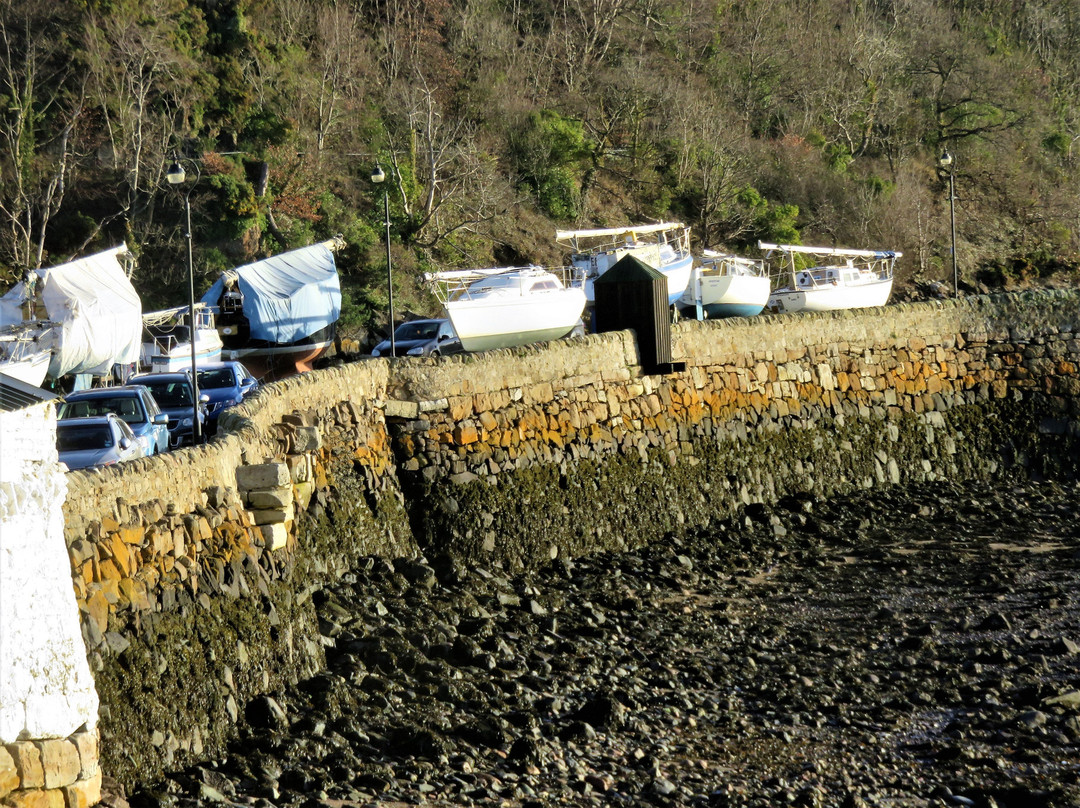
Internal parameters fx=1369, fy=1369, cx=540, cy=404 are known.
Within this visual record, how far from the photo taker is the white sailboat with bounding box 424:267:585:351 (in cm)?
2309

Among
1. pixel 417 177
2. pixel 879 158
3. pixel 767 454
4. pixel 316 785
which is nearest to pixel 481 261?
pixel 417 177

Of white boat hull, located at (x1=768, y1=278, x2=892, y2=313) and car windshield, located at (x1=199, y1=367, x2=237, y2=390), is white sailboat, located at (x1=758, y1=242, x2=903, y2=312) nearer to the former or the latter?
white boat hull, located at (x1=768, y1=278, x2=892, y2=313)

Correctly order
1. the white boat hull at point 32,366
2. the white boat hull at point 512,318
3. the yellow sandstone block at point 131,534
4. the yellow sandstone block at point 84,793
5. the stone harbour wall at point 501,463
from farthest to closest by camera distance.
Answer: the white boat hull at point 512,318
the white boat hull at point 32,366
the stone harbour wall at point 501,463
the yellow sandstone block at point 131,534
the yellow sandstone block at point 84,793

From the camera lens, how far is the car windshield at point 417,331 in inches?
1144

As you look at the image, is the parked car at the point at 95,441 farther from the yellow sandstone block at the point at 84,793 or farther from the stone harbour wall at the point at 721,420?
the yellow sandstone block at the point at 84,793

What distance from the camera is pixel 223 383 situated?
22906 millimetres

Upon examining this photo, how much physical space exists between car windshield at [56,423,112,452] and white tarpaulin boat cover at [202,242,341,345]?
44.5ft

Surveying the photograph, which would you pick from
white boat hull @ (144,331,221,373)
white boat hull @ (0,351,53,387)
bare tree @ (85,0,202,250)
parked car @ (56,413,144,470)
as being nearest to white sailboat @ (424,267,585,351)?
white boat hull @ (144,331,221,373)

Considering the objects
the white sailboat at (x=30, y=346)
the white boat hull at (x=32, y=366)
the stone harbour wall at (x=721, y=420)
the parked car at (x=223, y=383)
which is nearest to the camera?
the stone harbour wall at (x=721, y=420)

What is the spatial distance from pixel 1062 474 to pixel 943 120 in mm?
30374

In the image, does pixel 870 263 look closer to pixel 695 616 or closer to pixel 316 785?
pixel 695 616

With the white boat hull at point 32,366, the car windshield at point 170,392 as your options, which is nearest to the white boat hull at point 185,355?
the white boat hull at point 32,366

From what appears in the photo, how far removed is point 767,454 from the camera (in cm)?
2208

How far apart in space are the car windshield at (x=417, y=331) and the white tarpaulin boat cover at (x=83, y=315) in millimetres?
5645
